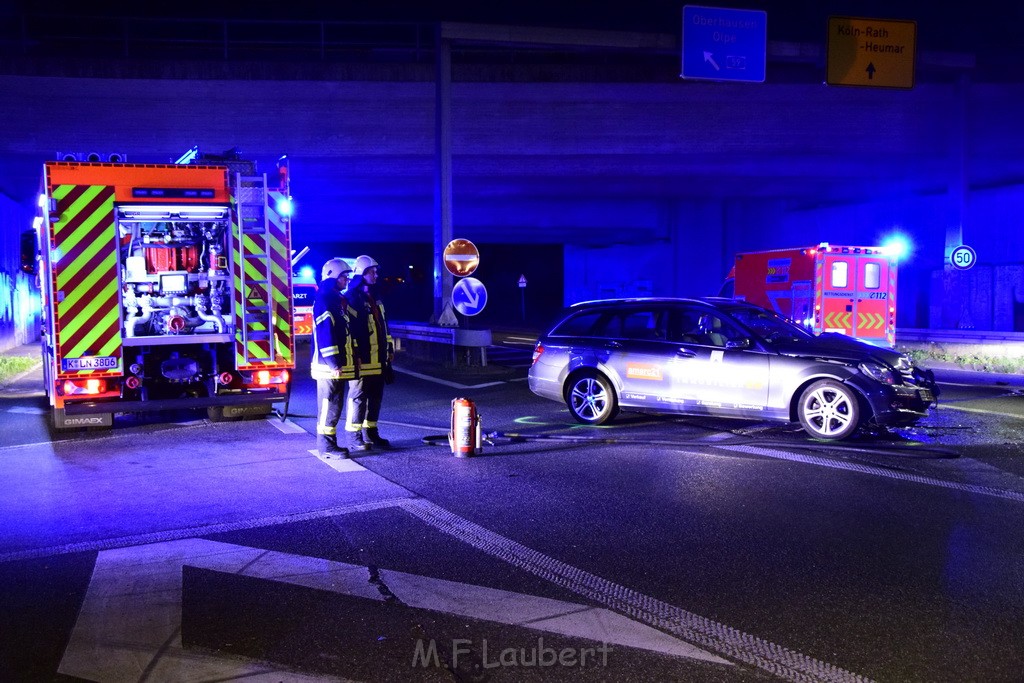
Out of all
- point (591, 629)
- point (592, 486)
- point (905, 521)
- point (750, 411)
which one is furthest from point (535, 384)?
point (591, 629)

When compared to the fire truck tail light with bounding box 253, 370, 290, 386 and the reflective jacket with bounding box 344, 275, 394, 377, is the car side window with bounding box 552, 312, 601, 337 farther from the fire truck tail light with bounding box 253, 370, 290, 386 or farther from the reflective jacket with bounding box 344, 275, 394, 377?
the fire truck tail light with bounding box 253, 370, 290, 386

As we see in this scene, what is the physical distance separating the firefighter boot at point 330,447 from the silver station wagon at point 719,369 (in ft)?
10.7

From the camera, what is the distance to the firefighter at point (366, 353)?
350 inches

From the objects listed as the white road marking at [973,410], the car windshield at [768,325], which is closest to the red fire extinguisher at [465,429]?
the car windshield at [768,325]

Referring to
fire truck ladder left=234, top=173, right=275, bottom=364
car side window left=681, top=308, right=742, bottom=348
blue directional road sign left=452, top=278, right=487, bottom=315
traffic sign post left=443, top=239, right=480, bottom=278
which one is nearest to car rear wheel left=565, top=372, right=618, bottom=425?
car side window left=681, top=308, right=742, bottom=348

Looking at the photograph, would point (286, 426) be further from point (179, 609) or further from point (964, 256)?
point (964, 256)

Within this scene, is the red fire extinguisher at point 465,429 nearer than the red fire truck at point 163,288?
Yes

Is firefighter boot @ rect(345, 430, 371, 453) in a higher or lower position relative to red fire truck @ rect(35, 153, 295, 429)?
lower

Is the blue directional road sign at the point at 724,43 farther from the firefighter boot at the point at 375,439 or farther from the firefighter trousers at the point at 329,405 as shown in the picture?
the firefighter trousers at the point at 329,405

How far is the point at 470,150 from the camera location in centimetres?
2366

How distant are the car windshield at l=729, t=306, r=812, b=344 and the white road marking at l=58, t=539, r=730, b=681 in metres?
5.86

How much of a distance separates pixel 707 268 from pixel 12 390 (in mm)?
23391

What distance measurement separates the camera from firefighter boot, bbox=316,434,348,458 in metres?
8.74

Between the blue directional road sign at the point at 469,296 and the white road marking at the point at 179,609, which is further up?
the blue directional road sign at the point at 469,296
